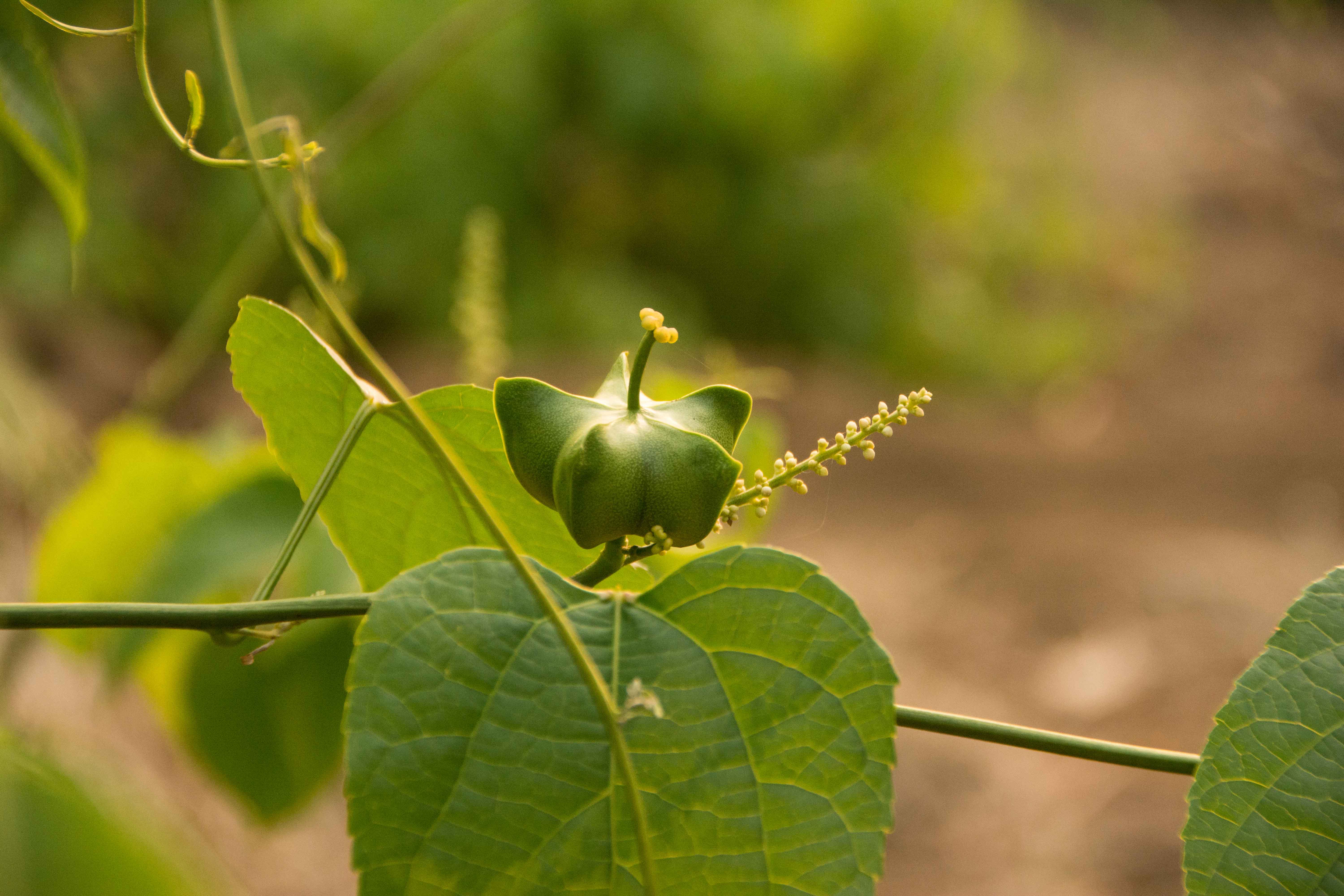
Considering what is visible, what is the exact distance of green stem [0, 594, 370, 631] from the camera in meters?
0.17

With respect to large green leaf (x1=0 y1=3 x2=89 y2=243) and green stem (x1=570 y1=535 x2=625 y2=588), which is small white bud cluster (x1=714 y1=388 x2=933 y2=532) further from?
large green leaf (x1=0 y1=3 x2=89 y2=243)

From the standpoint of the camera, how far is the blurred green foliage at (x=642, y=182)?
5.64 feet

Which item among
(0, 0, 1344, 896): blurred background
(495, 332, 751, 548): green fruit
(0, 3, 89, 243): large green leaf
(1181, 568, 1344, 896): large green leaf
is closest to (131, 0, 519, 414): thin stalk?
(0, 0, 1344, 896): blurred background

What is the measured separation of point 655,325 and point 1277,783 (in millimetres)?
149

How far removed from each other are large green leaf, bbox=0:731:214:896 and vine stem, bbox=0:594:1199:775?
10 centimetres

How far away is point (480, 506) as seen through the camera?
18 cm

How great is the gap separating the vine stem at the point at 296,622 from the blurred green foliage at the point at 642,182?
144cm

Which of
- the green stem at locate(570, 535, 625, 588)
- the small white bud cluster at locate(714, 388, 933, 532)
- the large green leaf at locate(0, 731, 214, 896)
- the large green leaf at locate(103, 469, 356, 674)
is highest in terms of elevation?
the large green leaf at locate(103, 469, 356, 674)

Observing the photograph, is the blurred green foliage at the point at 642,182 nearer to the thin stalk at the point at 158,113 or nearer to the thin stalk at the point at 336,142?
the thin stalk at the point at 336,142

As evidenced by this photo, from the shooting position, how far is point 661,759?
18 centimetres

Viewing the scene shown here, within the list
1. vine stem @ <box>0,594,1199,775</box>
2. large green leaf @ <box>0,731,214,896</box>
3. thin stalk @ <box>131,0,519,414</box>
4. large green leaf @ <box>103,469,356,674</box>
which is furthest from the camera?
thin stalk @ <box>131,0,519,414</box>

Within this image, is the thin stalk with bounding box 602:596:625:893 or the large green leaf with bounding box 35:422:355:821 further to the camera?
the large green leaf with bounding box 35:422:355:821

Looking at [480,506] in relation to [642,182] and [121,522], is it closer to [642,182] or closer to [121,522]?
[121,522]

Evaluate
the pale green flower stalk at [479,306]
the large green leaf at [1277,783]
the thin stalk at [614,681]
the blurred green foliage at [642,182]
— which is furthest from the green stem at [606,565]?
the blurred green foliage at [642,182]
